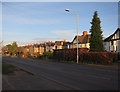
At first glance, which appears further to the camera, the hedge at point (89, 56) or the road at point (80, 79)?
the hedge at point (89, 56)

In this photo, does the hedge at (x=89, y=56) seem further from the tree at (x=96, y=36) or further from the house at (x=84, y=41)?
the house at (x=84, y=41)

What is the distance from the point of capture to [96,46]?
3444 centimetres

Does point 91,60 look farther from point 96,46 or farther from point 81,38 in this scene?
point 81,38

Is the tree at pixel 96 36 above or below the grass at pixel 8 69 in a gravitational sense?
above

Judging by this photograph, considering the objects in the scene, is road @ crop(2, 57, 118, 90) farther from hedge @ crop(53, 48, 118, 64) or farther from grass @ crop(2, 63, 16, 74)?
hedge @ crop(53, 48, 118, 64)

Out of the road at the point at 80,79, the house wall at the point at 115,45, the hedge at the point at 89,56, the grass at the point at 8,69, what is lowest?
the grass at the point at 8,69

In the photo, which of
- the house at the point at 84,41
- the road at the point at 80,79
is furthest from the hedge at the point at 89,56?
the house at the point at 84,41

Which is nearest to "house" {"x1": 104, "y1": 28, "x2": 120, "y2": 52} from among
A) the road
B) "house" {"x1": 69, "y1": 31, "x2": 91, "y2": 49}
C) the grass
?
"house" {"x1": 69, "y1": 31, "x2": 91, "y2": 49}

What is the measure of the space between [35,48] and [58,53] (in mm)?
73607

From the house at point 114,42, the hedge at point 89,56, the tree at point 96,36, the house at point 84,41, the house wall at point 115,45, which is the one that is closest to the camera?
the hedge at point 89,56

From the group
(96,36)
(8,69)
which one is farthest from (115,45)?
(8,69)

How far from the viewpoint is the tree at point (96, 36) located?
113 ft

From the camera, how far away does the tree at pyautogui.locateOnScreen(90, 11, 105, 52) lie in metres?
34.5

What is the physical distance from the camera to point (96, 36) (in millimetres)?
A: 35094
